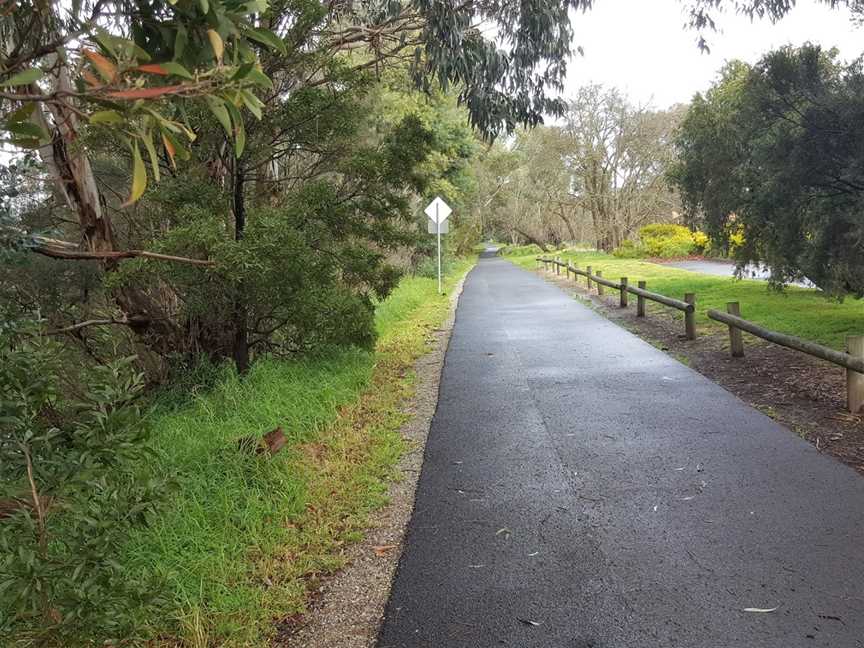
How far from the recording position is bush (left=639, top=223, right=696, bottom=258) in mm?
34125

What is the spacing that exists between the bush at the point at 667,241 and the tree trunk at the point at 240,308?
29976mm

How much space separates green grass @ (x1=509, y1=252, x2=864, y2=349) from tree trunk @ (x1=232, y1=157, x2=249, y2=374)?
7.71 m

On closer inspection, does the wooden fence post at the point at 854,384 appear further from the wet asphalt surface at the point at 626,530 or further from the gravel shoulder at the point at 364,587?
the gravel shoulder at the point at 364,587

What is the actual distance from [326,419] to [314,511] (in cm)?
184

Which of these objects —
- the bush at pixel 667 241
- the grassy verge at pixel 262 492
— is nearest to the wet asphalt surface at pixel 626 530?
the grassy verge at pixel 262 492

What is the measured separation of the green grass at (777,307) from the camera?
9.86 m

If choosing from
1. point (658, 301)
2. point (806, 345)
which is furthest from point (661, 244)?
point (806, 345)

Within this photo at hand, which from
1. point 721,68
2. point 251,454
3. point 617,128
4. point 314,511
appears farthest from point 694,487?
point 617,128

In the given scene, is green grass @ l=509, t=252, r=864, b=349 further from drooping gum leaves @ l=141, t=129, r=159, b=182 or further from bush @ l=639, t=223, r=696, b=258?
bush @ l=639, t=223, r=696, b=258

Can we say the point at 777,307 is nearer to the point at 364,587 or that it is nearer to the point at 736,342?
the point at 736,342

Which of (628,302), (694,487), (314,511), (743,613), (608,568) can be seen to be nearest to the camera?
(743,613)

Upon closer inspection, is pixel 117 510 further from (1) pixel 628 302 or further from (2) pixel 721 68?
(2) pixel 721 68

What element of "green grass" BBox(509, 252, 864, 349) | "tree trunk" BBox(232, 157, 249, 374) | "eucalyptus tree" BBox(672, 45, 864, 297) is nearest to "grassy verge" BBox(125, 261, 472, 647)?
"tree trunk" BBox(232, 157, 249, 374)

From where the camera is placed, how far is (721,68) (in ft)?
52.4
